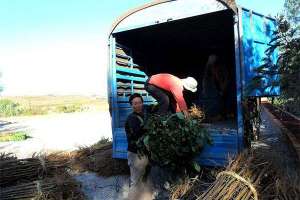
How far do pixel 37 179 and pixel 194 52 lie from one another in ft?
18.2

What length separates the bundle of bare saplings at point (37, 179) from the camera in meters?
6.17

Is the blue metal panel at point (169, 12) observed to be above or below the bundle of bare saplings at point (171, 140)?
above

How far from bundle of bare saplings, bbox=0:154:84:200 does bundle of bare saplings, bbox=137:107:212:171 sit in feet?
5.53

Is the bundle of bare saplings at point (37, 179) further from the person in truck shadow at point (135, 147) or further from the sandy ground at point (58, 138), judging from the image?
the person in truck shadow at point (135, 147)

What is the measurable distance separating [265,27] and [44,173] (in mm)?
4976

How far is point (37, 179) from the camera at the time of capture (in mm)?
7391

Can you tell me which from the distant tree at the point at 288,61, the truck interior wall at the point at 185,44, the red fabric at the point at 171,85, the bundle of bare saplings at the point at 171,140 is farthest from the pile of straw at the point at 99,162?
the distant tree at the point at 288,61

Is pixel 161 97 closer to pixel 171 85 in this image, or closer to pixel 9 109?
pixel 171 85

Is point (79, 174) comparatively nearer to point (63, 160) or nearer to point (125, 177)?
point (63, 160)

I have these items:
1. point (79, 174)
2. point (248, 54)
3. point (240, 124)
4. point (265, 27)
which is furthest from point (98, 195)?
point (265, 27)

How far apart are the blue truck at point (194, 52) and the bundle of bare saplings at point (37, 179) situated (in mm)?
1258

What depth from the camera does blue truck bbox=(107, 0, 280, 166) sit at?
6.11 meters

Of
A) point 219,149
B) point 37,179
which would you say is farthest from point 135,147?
point 37,179

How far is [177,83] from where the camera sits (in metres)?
6.61
